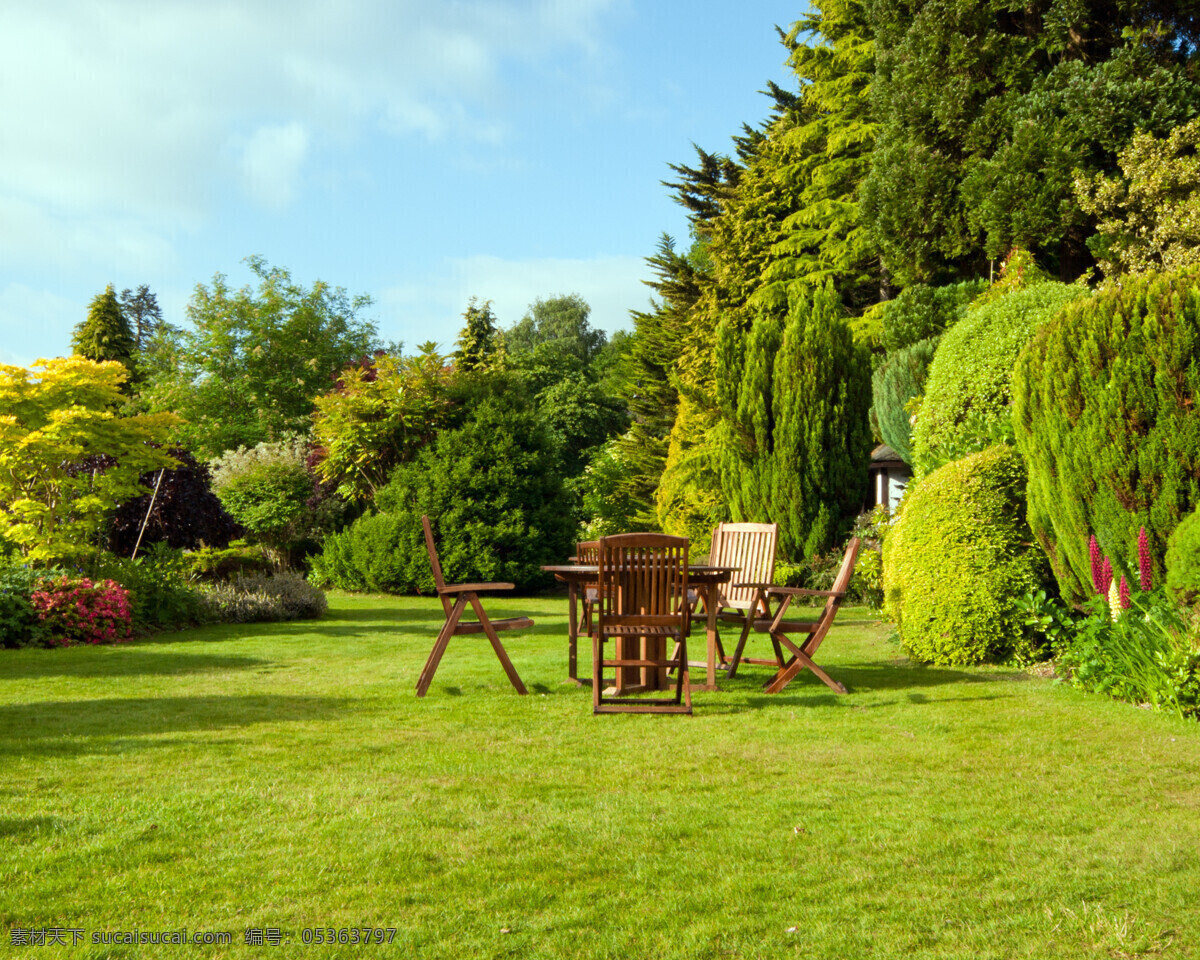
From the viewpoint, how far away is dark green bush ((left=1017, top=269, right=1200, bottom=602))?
6477mm

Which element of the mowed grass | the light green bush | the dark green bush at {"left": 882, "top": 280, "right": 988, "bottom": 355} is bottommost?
the mowed grass

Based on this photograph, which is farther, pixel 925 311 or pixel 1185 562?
pixel 925 311

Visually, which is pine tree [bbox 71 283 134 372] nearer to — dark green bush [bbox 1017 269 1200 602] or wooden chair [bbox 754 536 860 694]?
wooden chair [bbox 754 536 860 694]

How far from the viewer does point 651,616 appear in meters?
6.34

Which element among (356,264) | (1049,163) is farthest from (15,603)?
(1049,163)

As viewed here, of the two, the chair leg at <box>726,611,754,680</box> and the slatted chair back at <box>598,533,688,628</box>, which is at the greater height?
the slatted chair back at <box>598,533,688,628</box>

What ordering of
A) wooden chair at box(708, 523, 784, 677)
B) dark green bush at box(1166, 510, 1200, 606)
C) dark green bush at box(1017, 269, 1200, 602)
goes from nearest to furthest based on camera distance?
1. dark green bush at box(1166, 510, 1200, 606)
2. dark green bush at box(1017, 269, 1200, 602)
3. wooden chair at box(708, 523, 784, 677)

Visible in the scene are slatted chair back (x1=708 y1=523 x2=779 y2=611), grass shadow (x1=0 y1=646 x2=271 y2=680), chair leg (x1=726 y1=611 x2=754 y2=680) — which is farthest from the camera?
grass shadow (x1=0 y1=646 x2=271 y2=680)

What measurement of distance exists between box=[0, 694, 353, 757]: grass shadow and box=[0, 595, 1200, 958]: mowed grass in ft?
0.10

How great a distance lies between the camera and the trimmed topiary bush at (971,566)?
7945mm

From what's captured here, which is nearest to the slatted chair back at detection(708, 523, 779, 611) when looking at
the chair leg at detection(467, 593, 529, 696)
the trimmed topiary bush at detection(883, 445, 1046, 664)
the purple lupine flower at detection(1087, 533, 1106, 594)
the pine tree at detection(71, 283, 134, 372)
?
the trimmed topiary bush at detection(883, 445, 1046, 664)

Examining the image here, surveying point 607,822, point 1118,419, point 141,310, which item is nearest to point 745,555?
point 1118,419

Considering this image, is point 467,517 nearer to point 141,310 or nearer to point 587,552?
point 587,552

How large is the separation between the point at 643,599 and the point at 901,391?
383 inches
